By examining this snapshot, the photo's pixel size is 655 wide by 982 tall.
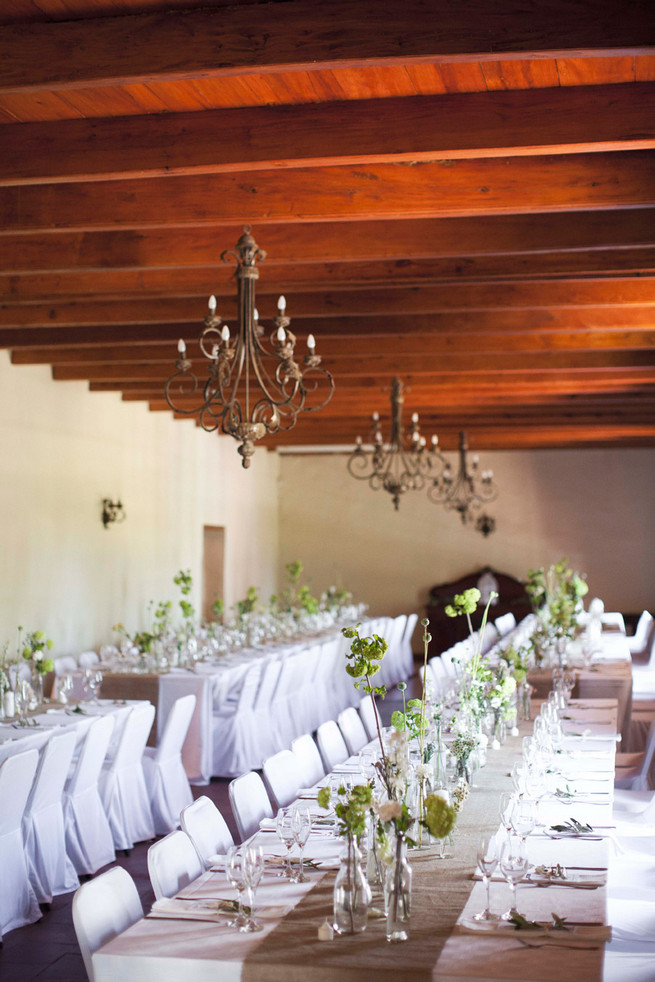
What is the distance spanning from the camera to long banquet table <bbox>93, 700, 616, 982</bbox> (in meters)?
2.28

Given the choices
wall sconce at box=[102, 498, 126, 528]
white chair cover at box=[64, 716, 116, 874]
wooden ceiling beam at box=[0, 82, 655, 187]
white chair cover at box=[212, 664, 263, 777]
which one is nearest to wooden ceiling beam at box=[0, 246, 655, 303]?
wooden ceiling beam at box=[0, 82, 655, 187]

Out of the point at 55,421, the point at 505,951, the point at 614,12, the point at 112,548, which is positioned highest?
the point at 614,12

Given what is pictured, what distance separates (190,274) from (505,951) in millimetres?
4655

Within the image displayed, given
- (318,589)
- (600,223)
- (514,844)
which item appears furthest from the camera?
(318,589)

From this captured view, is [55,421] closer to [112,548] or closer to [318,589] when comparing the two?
[112,548]

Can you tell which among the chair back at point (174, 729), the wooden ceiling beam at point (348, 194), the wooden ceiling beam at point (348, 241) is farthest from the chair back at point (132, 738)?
the wooden ceiling beam at point (348, 194)

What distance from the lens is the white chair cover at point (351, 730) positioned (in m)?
5.49

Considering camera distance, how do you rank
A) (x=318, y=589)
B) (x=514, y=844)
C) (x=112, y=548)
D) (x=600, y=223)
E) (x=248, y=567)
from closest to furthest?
(x=514, y=844) < (x=600, y=223) < (x=112, y=548) < (x=248, y=567) < (x=318, y=589)

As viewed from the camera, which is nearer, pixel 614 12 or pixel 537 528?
pixel 614 12

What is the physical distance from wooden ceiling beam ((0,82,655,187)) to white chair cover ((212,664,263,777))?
4.44m

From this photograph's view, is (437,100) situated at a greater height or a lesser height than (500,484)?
greater

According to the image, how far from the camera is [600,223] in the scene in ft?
16.8

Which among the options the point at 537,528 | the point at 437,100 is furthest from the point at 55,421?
the point at 537,528

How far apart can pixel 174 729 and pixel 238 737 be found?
150 cm
